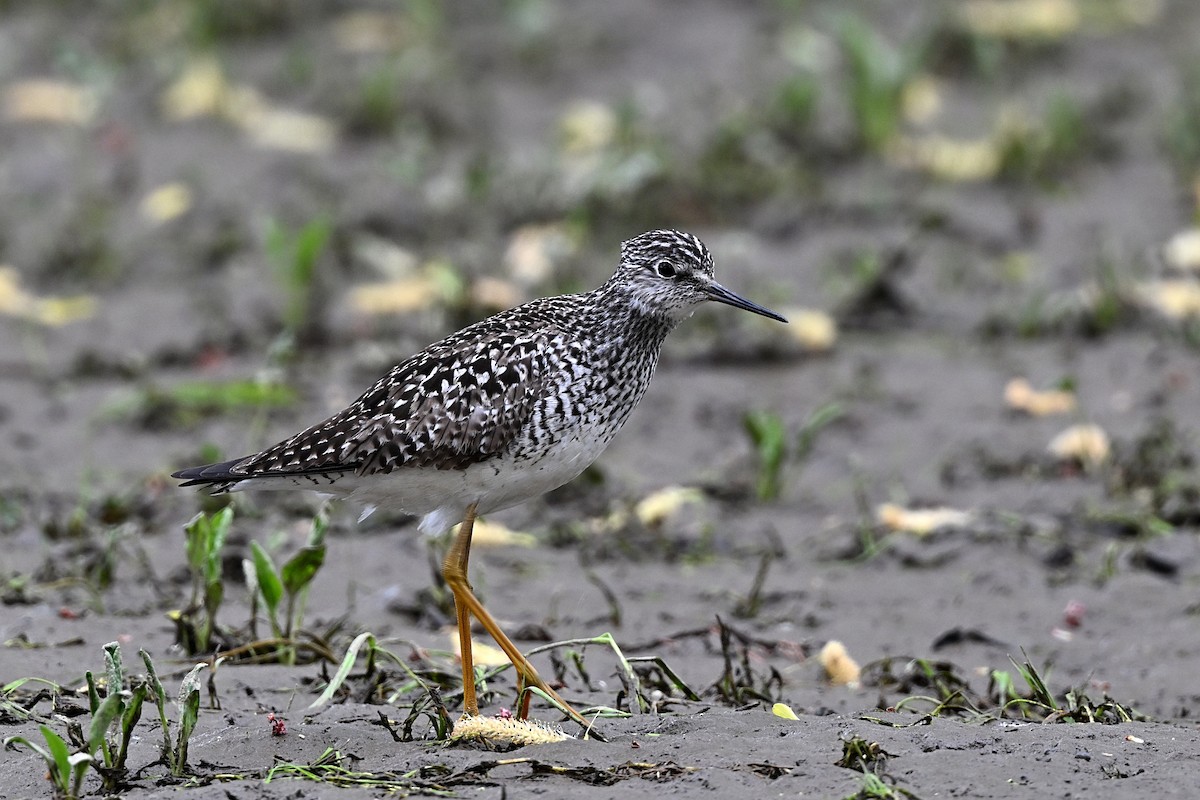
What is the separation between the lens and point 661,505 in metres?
8.27

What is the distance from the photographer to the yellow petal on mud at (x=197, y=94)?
12859mm

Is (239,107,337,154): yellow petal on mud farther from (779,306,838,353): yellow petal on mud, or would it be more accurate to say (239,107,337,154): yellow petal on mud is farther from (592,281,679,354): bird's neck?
(592,281,679,354): bird's neck

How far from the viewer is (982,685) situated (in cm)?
665

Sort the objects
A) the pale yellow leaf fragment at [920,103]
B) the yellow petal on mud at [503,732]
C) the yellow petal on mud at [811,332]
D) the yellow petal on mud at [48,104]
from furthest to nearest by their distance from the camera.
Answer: the yellow petal on mud at [48,104] → the pale yellow leaf fragment at [920,103] → the yellow petal on mud at [811,332] → the yellow petal on mud at [503,732]

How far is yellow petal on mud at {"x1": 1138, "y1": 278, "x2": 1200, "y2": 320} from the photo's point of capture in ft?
33.0

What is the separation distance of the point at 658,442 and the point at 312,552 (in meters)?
3.58

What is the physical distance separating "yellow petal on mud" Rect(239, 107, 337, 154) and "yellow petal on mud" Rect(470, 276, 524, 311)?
8.84ft

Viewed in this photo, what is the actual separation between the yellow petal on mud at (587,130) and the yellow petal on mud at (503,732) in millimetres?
7372

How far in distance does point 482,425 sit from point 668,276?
95 centimetres

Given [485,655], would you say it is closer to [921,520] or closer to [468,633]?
[468,633]

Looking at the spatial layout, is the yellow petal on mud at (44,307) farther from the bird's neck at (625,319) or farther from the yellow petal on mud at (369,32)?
the bird's neck at (625,319)

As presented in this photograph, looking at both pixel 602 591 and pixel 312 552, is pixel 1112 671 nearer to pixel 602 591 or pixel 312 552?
pixel 602 591

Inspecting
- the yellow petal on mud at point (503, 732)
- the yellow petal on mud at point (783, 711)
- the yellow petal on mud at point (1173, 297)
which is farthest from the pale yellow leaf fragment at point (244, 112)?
the yellow petal on mud at point (503, 732)

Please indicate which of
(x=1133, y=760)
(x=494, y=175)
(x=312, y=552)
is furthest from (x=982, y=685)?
(x=494, y=175)
